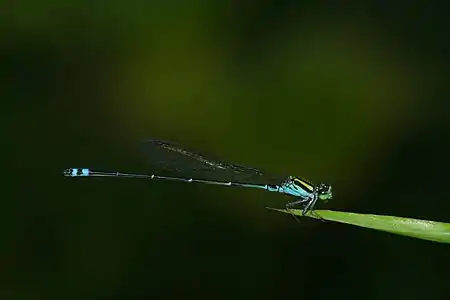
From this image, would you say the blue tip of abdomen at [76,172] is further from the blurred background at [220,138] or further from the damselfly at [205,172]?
the blurred background at [220,138]

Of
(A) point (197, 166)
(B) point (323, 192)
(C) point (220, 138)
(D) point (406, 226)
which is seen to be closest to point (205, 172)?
(A) point (197, 166)

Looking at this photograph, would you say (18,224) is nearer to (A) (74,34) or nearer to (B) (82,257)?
(B) (82,257)

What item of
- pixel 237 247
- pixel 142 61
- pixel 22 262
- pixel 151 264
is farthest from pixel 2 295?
pixel 142 61

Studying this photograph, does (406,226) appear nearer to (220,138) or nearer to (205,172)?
(205,172)

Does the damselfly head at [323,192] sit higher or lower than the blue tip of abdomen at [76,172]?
lower

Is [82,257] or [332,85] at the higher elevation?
[332,85]

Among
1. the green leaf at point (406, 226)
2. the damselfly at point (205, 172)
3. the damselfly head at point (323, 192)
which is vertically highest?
the damselfly at point (205, 172)

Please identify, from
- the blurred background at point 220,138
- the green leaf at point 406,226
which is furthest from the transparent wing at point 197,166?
the green leaf at point 406,226
